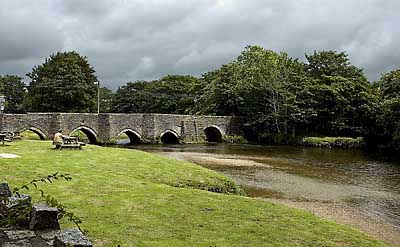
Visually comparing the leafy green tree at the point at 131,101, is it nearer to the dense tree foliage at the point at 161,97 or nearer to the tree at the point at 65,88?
the dense tree foliage at the point at 161,97

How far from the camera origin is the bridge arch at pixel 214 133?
56978 millimetres

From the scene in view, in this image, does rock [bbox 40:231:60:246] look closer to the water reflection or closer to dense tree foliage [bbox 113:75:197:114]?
the water reflection

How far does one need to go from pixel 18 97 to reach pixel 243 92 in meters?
Answer: 57.8

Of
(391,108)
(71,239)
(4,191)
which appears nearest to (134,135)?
(391,108)

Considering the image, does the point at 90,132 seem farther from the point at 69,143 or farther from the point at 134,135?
the point at 69,143

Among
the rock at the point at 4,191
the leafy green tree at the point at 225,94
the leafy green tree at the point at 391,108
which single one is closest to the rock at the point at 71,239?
the rock at the point at 4,191

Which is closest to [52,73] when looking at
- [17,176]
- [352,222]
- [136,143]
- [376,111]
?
[136,143]

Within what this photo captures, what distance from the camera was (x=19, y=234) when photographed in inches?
233

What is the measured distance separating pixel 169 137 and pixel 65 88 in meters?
18.0

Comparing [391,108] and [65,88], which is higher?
[65,88]

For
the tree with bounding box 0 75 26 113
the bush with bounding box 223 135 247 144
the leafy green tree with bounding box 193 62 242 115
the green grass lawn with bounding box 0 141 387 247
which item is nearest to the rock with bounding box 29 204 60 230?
the green grass lawn with bounding box 0 141 387 247

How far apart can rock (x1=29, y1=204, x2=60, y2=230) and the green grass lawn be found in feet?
3.82

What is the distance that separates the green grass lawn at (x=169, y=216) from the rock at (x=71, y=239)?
1478 mm

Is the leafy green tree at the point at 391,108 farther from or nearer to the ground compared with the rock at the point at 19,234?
farther from the ground
